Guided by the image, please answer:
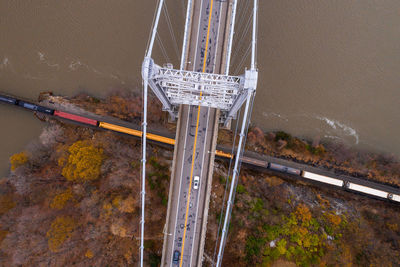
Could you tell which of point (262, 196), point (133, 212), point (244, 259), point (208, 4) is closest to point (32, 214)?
point (133, 212)

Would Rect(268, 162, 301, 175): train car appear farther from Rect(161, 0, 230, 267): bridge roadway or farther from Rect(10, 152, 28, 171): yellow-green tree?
Rect(10, 152, 28, 171): yellow-green tree

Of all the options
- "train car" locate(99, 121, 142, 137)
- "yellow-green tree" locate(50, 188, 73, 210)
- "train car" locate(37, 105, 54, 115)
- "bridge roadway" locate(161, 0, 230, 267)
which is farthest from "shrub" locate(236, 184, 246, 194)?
"train car" locate(37, 105, 54, 115)

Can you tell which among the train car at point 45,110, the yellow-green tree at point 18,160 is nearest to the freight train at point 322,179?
the train car at point 45,110

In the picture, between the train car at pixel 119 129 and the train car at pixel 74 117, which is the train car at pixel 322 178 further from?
the train car at pixel 74 117

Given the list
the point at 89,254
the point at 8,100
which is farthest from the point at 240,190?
the point at 8,100

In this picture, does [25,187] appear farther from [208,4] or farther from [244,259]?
[208,4]
